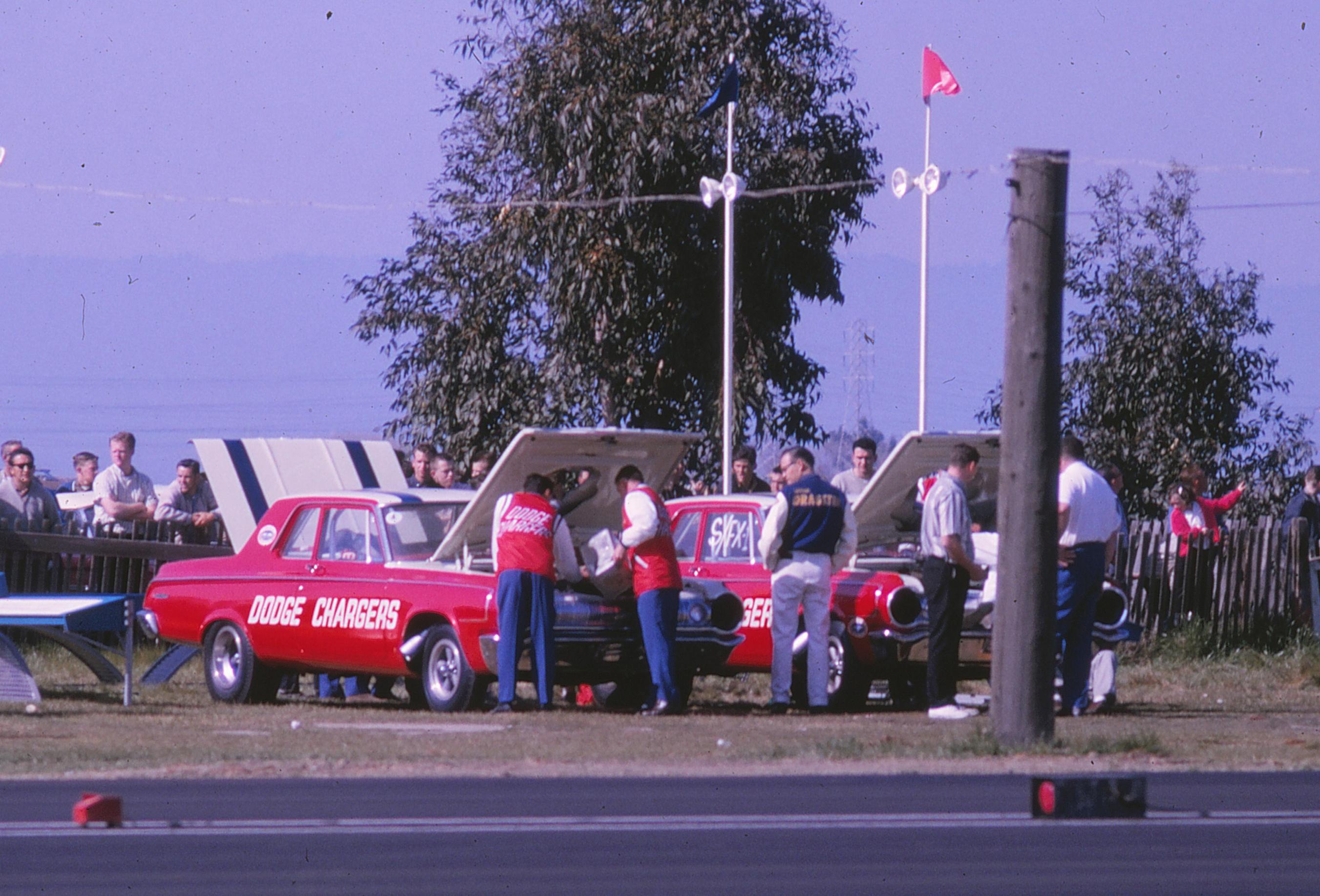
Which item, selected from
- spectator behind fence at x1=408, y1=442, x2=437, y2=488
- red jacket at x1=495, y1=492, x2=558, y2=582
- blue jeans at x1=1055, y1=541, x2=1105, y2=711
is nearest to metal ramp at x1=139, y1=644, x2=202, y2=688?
spectator behind fence at x1=408, y1=442, x2=437, y2=488

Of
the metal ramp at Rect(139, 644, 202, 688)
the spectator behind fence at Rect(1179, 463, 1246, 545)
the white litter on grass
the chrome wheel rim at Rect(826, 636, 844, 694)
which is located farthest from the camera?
the spectator behind fence at Rect(1179, 463, 1246, 545)

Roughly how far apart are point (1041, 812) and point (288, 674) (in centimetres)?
1050

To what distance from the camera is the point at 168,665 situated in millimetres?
17984

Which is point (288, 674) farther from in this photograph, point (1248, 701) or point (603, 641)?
point (1248, 701)

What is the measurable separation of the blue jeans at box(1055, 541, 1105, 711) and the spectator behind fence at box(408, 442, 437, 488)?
660 centimetres

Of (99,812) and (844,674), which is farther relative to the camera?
(844,674)

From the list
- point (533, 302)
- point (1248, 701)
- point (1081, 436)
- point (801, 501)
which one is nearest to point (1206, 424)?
point (1081, 436)

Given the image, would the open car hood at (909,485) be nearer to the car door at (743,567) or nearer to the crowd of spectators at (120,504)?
the car door at (743,567)

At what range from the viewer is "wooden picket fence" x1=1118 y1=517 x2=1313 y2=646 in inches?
858

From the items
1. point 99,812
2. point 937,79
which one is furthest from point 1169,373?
point 99,812

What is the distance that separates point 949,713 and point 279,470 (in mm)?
7178

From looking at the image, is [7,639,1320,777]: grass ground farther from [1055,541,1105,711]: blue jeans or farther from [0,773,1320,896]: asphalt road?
[0,773,1320,896]: asphalt road

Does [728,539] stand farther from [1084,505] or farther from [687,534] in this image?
[1084,505]

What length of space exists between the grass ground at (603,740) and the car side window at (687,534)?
1171mm
